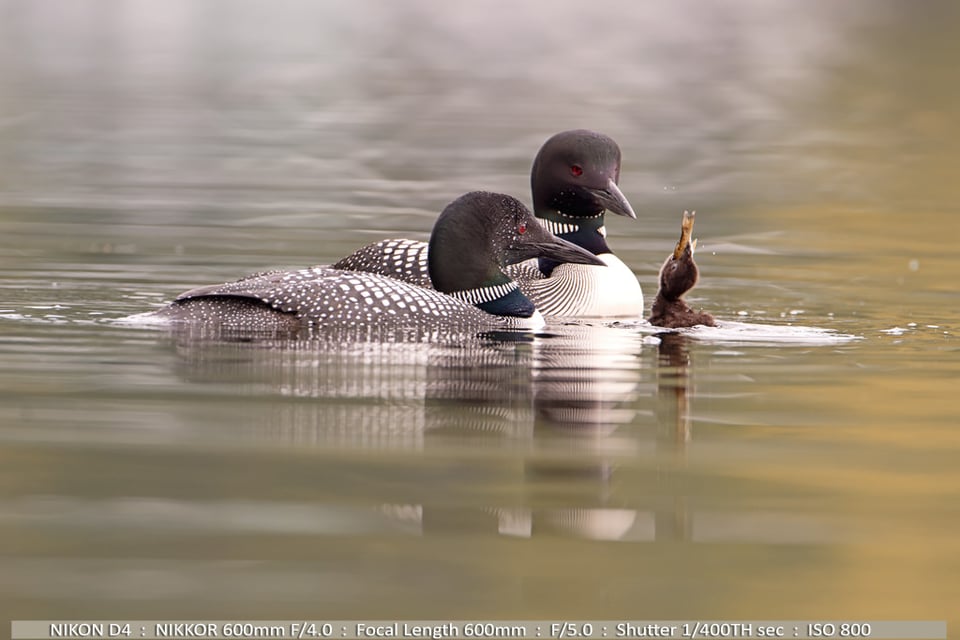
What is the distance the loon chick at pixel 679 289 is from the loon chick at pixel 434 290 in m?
0.37

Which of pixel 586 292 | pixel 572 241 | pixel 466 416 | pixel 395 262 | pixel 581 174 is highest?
pixel 581 174

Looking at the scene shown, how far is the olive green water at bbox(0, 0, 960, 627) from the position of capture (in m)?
4.37

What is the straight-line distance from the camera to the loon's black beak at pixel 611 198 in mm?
9455

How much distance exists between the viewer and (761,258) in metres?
11.8

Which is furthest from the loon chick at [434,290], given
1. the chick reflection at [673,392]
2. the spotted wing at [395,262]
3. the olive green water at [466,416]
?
the chick reflection at [673,392]

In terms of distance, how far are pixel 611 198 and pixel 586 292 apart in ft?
1.77

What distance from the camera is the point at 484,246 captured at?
27.7 feet

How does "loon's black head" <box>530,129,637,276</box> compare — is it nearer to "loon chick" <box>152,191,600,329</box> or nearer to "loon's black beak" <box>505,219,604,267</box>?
"loon's black beak" <box>505,219,604,267</box>

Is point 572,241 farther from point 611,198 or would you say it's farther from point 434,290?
point 434,290

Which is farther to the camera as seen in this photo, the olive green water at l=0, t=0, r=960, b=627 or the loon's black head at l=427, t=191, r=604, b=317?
the loon's black head at l=427, t=191, r=604, b=317

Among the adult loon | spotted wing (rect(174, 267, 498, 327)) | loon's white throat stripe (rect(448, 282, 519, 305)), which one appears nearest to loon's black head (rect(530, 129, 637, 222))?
the adult loon

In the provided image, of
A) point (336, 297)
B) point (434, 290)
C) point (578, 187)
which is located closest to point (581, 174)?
point (578, 187)

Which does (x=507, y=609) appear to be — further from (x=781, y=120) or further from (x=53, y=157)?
(x=781, y=120)

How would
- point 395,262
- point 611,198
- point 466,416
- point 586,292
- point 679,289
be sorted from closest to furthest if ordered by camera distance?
1. point 466,416
2. point 679,289
3. point 395,262
4. point 586,292
5. point 611,198
